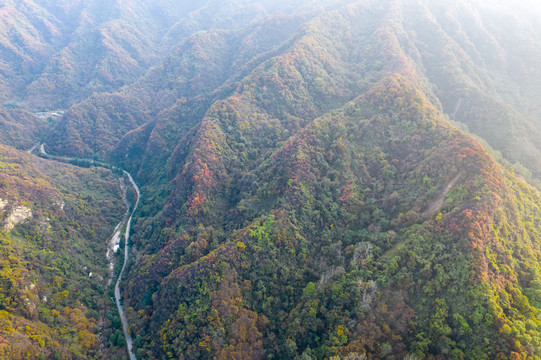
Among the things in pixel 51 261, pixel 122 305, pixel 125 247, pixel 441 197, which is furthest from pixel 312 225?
pixel 51 261

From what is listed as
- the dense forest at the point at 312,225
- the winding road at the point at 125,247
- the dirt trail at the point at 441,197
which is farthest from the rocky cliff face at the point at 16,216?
the dirt trail at the point at 441,197

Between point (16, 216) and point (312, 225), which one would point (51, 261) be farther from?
point (312, 225)

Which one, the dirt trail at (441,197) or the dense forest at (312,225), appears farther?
the dirt trail at (441,197)

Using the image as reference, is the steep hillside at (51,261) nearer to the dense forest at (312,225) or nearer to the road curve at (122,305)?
the dense forest at (312,225)

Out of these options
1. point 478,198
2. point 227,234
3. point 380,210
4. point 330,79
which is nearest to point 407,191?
point 380,210

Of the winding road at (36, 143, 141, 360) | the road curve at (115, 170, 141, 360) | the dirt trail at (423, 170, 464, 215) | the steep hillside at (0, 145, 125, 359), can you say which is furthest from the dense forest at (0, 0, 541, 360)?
the winding road at (36, 143, 141, 360)

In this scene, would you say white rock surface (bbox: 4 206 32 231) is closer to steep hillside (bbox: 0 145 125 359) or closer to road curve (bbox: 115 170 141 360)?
steep hillside (bbox: 0 145 125 359)
